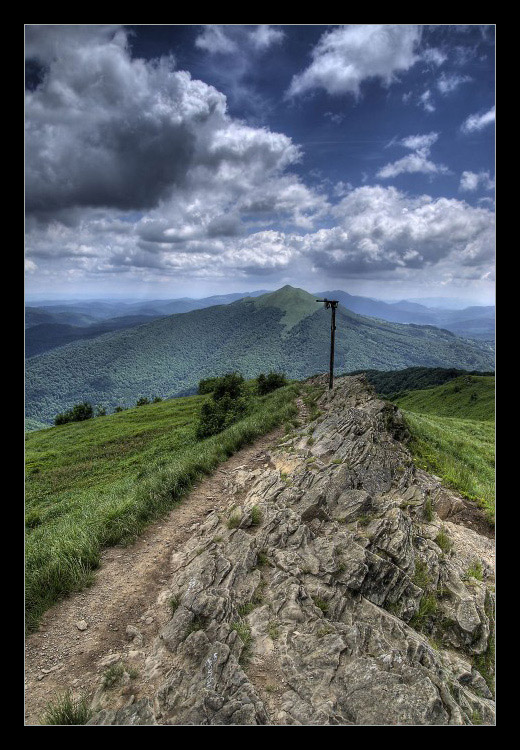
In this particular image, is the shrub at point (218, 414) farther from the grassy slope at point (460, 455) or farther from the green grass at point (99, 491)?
the grassy slope at point (460, 455)

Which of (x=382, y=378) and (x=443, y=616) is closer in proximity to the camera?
(x=443, y=616)

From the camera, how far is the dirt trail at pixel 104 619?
5.18m

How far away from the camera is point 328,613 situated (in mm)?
5996

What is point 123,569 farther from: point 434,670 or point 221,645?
point 434,670

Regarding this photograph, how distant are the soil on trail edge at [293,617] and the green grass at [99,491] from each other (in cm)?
50

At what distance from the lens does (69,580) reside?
23.4 feet

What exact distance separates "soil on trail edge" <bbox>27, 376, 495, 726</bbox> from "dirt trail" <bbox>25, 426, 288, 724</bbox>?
28 millimetres

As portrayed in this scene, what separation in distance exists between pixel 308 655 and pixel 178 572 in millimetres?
3607

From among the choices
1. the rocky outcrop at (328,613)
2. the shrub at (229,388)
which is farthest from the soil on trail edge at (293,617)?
the shrub at (229,388)

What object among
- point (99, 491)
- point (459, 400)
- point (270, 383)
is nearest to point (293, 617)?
point (99, 491)

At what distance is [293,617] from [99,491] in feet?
55.2

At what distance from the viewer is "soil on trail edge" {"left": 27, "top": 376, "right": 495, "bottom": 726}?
14.8ft

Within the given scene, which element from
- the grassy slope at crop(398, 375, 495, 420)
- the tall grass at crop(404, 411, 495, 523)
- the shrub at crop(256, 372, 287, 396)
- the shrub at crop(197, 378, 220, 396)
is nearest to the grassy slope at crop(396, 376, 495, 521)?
the tall grass at crop(404, 411, 495, 523)
